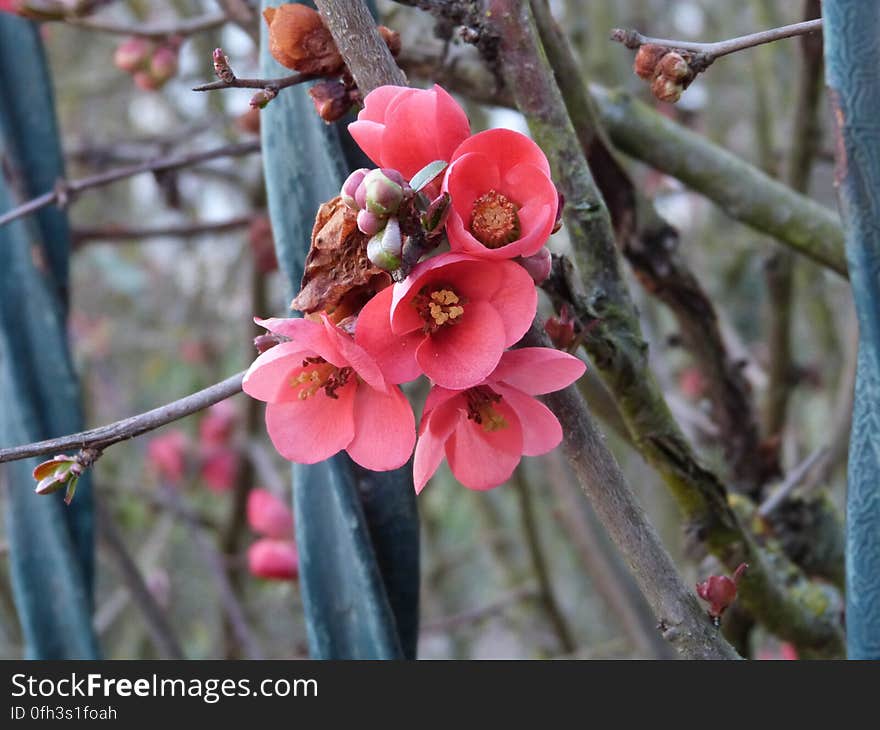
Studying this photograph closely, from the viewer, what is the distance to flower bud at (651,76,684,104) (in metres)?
0.47

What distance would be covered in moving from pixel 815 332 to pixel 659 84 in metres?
1.41

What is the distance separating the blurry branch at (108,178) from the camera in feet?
2.36

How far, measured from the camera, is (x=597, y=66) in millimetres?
1573

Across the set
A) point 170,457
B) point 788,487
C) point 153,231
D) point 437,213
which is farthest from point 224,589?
point 437,213

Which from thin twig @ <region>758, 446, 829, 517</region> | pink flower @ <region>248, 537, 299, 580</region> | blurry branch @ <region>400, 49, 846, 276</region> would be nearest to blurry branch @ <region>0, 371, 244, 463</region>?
blurry branch @ <region>400, 49, 846, 276</region>

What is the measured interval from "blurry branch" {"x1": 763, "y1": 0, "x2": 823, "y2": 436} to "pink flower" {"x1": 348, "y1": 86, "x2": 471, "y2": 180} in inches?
32.0

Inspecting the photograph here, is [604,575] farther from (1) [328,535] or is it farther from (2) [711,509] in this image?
(1) [328,535]

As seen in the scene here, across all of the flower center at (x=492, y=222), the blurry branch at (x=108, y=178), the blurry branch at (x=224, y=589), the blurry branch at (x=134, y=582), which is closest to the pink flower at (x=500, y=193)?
the flower center at (x=492, y=222)

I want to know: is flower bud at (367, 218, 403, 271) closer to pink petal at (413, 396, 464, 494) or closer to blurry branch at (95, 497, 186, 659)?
pink petal at (413, 396, 464, 494)

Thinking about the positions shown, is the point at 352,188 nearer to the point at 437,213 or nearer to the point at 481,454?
the point at 437,213

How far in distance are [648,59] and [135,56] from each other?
2.85 feet

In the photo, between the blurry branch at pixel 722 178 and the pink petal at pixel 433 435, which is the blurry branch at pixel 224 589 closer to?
the blurry branch at pixel 722 178

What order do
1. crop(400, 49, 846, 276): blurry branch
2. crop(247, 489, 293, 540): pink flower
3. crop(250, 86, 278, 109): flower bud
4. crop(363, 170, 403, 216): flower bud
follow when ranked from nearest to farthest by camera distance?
crop(363, 170, 403, 216): flower bud
crop(250, 86, 278, 109): flower bud
crop(400, 49, 846, 276): blurry branch
crop(247, 489, 293, 540): pink flower
